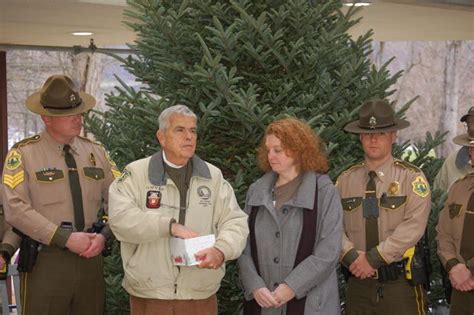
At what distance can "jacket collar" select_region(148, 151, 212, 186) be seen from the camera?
4.87 meters

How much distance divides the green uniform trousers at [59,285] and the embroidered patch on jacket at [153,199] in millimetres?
919

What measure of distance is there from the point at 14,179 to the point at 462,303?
2.88m

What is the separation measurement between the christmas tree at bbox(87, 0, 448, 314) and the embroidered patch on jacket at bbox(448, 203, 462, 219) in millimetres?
713

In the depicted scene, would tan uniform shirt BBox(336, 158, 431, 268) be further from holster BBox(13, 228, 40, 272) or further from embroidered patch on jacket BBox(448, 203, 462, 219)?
holster BBox(13, 228, 40, 272)

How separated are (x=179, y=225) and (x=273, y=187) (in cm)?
68

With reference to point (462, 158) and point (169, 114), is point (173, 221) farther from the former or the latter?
point (462, 158)

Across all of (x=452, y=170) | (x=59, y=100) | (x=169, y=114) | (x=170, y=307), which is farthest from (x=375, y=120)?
(x=59, y=100)

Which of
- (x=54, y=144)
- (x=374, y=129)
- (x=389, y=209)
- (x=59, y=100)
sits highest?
(x=59, y=100)

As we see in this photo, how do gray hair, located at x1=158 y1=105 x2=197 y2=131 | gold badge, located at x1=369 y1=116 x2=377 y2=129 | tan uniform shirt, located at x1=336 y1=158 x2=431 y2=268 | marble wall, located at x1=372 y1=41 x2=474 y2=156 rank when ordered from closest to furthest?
1. gray hair, located at x1=158 y1=105 x2=197 y2=131
2. tan uniform shirt, located at x1=336 y1=158 x2=431 y2=268
3. gold badge, located at x1=369 y1=116 x2=377 y2=129
4. marble wall, located at x1=372 y1=41 x2=474 y2=156

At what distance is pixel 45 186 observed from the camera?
5.52 meters

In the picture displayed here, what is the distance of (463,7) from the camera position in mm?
10062

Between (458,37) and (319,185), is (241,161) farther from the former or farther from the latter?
(458,37)

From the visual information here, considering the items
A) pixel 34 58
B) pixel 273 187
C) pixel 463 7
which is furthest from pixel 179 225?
pixel 34 58

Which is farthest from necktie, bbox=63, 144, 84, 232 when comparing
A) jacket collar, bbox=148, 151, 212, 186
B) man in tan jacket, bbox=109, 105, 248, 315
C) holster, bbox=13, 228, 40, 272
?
jacket collar, bbox=148, 151, 212, 186
